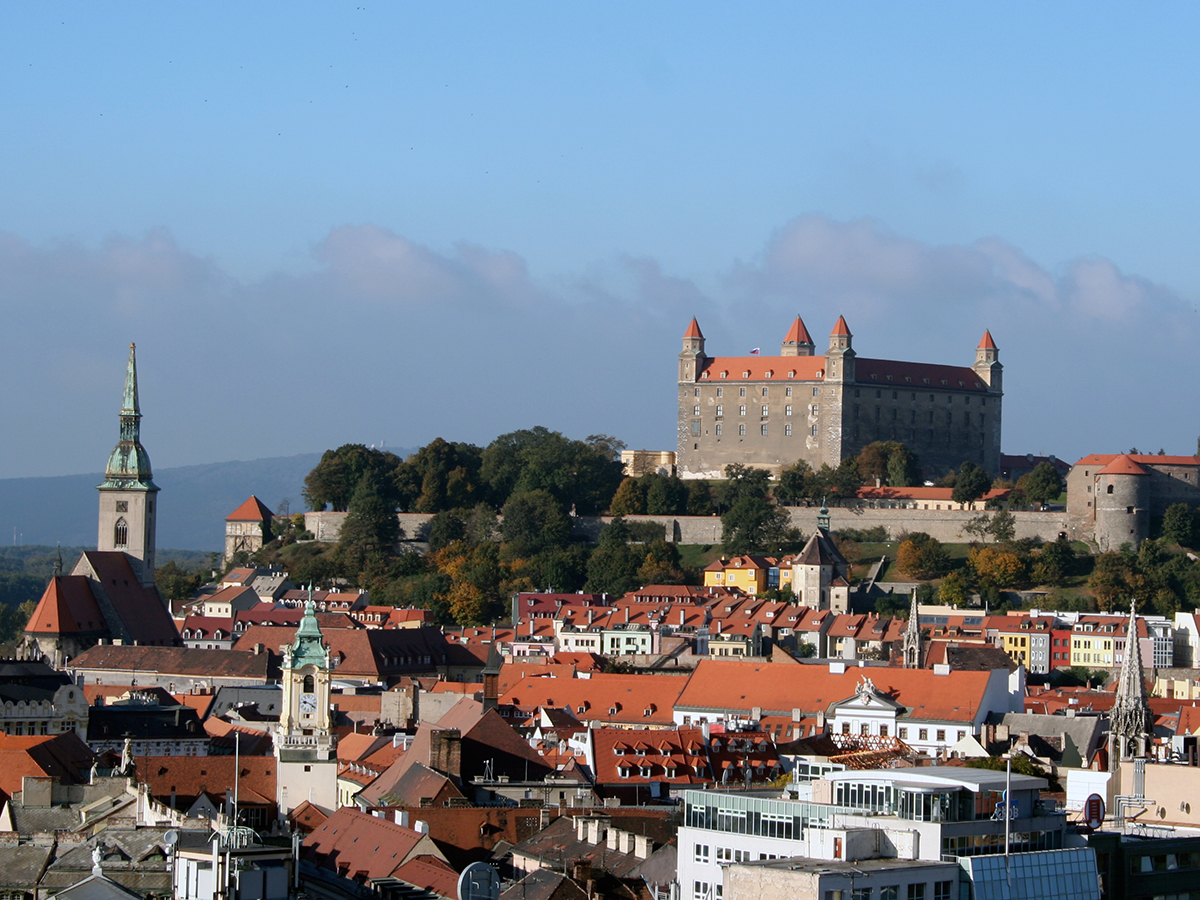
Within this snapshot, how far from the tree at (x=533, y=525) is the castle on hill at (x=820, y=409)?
14.8 meters

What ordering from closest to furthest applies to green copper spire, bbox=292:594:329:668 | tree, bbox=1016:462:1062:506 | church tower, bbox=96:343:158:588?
green copper spire, bbox=292:594:329:668
church tower, bbox=96:343:158:588
tree, bbox=1016:462:1062:506

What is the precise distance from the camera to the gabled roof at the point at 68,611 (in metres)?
82.0

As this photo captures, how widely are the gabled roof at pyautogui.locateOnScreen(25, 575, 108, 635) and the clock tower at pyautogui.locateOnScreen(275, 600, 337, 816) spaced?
1318 inches

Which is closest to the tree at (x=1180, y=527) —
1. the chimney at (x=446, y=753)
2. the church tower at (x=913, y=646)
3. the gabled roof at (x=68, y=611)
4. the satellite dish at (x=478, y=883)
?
the church tower at (x=913, y=646)

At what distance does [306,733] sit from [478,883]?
55.6 feet

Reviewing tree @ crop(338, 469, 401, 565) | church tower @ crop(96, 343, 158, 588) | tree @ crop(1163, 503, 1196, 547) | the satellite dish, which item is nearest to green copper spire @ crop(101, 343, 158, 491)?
church tower @ crop(96, 343, 158, 588)

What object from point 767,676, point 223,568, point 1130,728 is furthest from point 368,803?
point 223,568

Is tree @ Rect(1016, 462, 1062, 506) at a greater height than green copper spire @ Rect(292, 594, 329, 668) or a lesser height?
greater

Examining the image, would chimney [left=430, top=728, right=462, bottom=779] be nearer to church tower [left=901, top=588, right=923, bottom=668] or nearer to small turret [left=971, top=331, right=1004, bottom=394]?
church tower [left=901, top=588, right=923, bottom=668]

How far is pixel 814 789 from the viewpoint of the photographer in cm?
2658

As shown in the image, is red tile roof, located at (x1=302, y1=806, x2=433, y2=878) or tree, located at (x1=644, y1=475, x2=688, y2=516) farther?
tree, located at (x1=644, y1=475, x2=688, y2=516)

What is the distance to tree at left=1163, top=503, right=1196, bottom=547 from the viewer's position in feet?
335

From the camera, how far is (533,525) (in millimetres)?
109500

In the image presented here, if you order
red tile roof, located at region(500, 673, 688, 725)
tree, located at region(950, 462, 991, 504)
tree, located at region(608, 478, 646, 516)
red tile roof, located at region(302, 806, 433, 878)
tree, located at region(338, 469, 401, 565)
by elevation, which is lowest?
red tile roof, located at region(302, 806, 433, 878)
